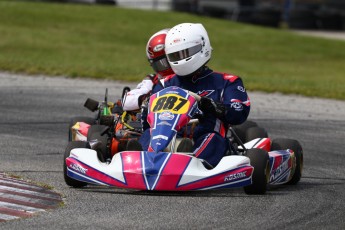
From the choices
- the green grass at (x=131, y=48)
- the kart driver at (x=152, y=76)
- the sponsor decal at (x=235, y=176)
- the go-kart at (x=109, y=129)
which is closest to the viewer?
the sponsor decal at (x=235, y=176)

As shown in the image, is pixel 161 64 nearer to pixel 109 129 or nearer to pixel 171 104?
pixel 109 129

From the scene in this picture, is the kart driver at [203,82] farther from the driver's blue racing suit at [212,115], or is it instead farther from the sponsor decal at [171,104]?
the sponsor decal at [171,104]

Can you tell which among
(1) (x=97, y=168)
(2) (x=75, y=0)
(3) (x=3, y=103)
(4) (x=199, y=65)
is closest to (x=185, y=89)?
(4) (x=199, y=65)

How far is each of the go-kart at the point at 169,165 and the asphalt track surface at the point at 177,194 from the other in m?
0.10

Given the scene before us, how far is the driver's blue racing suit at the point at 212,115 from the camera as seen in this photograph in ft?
25.6

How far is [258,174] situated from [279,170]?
2.22ft

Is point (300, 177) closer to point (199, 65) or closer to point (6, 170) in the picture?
point (199, 65)

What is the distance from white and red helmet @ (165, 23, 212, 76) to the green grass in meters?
7.76

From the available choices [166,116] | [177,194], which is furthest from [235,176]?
[166,116]

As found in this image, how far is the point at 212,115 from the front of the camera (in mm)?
8117

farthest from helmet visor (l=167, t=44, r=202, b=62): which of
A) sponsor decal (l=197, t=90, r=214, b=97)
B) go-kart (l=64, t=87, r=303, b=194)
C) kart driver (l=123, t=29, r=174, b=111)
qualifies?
kart driver (l=123, t=29, r=174, b=111)

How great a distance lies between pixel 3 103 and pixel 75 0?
2098 cm

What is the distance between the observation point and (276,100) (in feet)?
49.2

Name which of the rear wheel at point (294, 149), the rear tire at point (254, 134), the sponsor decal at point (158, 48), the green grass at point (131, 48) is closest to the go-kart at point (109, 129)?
the sponsor decal at point (158, 48)
